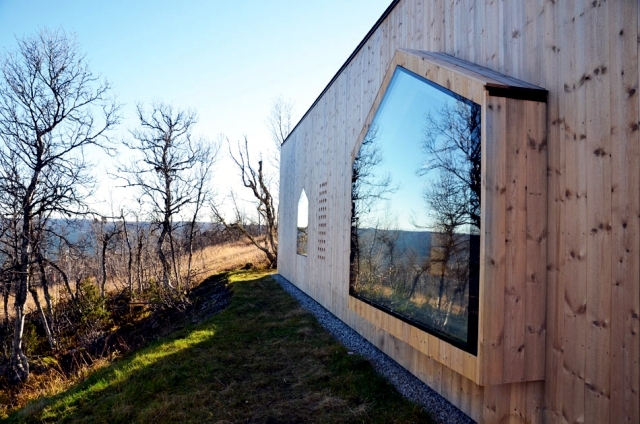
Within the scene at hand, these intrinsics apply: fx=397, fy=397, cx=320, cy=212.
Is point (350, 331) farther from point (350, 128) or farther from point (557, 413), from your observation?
point (557, 413)

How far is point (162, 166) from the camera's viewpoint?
11992 mm

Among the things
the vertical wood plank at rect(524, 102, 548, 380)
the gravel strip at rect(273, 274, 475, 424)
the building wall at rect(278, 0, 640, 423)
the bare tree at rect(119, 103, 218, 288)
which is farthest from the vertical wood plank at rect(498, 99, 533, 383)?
the bare tree at rect(119, 103, 218, 288)

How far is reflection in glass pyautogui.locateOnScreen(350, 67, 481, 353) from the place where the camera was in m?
2.35

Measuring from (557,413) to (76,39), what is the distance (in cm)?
958

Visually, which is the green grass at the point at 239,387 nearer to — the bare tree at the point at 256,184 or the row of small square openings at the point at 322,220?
the row of small square openings at the point at 322,220

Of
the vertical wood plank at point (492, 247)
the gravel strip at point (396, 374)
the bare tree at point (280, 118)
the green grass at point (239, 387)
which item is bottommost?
the green grass at point (239, 387)

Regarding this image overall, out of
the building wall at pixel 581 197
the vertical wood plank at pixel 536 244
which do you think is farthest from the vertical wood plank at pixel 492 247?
the building wall at pixel 581 197

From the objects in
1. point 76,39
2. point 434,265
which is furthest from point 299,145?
point 434,265

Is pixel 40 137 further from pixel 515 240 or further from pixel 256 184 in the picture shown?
pixel 256 184

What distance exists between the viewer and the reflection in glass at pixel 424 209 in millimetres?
2346

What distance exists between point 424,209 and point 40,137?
7.88 metres

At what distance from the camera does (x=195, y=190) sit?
1259 cm

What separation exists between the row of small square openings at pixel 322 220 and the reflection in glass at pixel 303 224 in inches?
46.9

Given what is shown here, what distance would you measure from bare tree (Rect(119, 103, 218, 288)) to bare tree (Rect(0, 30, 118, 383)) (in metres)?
3.81
